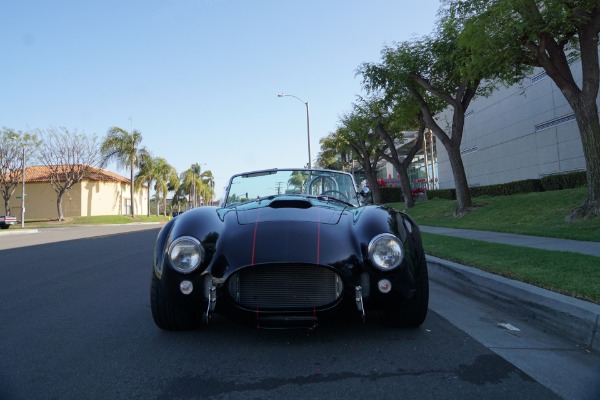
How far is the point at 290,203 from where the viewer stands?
12.6 feet

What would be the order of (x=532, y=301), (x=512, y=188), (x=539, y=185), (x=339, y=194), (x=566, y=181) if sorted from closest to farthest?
(x=532, y=301), (x=339, y=194), (x=566, y=181), (x=539, y=185), (x=512, y=188)

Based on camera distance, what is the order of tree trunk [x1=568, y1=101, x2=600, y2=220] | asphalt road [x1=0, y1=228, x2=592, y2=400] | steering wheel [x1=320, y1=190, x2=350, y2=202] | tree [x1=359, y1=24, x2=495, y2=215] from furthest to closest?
tree [x1=359, y1=24, x2=495, y2=215], tree trunk [x1=568, y1=101, x2=600, y2=220], steering wheel [x1=320, y1=190, x2=350, y2=202], asphalt road [x1=0, y1=228, x2=592, y2=400]

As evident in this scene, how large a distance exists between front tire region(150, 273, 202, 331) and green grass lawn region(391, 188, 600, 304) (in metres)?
3.41

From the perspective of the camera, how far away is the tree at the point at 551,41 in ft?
33.6

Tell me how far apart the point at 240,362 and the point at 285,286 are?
575mm

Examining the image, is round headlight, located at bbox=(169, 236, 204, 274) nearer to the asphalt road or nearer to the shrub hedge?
the asphalt road

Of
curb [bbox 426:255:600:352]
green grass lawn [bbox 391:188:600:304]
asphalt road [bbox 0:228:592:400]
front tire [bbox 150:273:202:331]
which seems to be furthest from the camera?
green grass lawn [bbox 391:188:600:304]

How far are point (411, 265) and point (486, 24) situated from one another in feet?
32.0

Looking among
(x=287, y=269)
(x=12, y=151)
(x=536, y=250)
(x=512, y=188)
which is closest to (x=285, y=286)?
Result: (x=287, y=269)

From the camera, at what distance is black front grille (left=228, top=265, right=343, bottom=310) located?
295cm

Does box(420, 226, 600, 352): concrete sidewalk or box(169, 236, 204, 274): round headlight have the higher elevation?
box(169, 236, 204, 274): round headlight

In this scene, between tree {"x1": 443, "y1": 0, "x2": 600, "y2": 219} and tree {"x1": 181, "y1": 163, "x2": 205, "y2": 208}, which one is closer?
tree {"x1": 443, "y1": 0, "x2": 600, "y2": 219}

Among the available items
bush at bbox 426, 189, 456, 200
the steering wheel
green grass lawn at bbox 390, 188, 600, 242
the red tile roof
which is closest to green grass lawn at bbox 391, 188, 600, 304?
green grass lawn at bbox 390, 188, 600, 242

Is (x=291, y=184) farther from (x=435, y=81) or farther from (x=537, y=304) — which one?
(x=435, y=81)
